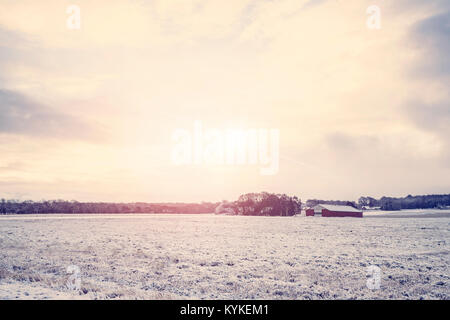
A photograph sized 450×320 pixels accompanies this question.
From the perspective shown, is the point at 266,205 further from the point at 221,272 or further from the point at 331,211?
the point at 221,272

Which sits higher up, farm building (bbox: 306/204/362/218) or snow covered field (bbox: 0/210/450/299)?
snow covered field (bbox: 0/210/450/299)

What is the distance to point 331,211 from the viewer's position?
101 meters

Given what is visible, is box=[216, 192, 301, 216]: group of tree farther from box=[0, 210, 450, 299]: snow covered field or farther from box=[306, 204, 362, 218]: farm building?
box=[0, 210, 450, 299]: snow covered field

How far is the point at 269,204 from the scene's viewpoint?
384 feet

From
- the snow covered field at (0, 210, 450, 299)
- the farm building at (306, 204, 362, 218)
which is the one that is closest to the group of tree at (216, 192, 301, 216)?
the farm building at (306, 204, 362, 218)

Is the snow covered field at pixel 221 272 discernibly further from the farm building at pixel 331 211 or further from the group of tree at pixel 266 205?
the group of tree at pixel 266 205

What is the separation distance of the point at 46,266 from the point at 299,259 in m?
13.8

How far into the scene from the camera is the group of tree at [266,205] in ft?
378

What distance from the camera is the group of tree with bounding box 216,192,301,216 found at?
378ft

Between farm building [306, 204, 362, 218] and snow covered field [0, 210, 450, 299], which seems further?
farm building [306, 204, 362, 218]

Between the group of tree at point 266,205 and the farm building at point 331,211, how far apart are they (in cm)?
1028

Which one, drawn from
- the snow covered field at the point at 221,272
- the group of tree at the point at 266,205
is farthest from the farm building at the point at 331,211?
the snow covered field at the point at 221,272

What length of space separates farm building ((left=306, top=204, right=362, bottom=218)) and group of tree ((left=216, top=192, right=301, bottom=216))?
10275 mm
